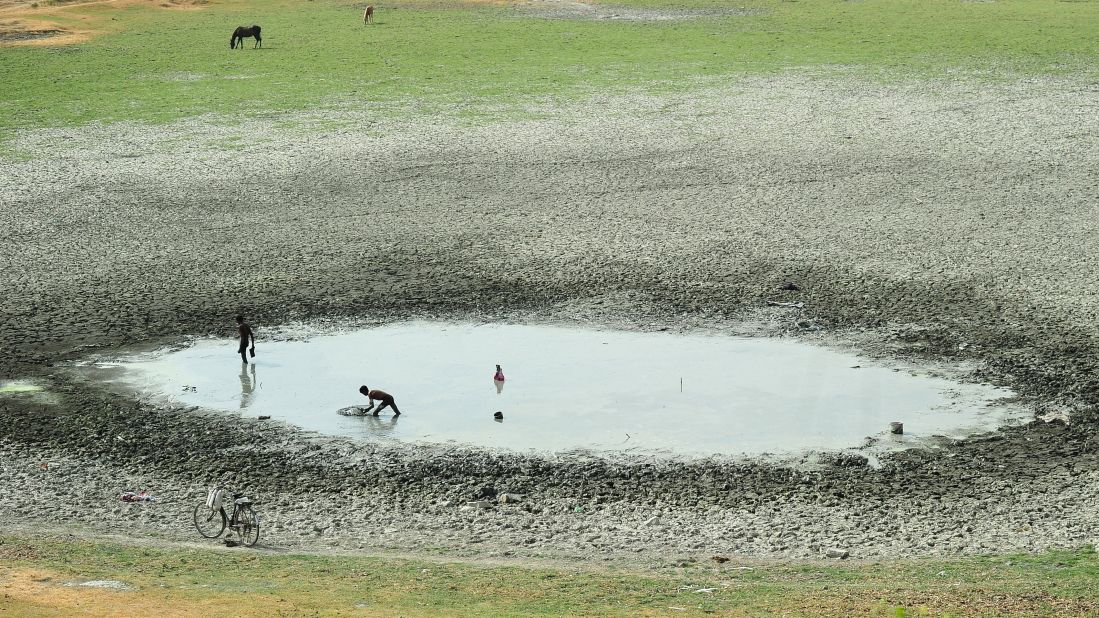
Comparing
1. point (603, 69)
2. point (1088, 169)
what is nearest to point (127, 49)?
point (603, 69)

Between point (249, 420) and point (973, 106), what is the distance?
1008 inches

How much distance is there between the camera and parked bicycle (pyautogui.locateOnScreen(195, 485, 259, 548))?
44.6 ft

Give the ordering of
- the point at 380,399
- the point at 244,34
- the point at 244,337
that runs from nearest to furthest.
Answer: the point at 380,399, the point at 244,337, the point at 244,34

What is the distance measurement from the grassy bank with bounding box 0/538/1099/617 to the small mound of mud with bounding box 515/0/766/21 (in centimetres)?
4816

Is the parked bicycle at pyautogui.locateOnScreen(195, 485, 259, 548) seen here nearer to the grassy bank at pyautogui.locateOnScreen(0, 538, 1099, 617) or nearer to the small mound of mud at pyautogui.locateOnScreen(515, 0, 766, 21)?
the grassy bank at pyautogui.locateOnScreen(0, 538, 1099, 617)

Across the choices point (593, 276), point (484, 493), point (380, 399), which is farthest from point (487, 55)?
point (484, 493)

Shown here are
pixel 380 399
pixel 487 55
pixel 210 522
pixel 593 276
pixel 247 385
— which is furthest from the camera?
pixel 487 55

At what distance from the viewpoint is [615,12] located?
61.6 meters

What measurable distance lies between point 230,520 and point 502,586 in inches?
131

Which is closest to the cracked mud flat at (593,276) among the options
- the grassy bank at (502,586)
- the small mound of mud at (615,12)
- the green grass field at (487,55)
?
the grassy bank at (502,586)

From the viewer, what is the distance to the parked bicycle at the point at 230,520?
13.6 metres

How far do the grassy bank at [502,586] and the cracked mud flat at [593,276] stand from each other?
761mm

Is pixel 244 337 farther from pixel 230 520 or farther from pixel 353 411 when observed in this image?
pixel 230 520

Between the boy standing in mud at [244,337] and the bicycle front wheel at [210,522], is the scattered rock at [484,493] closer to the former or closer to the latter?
the bicycle front wheel at [210,522]
